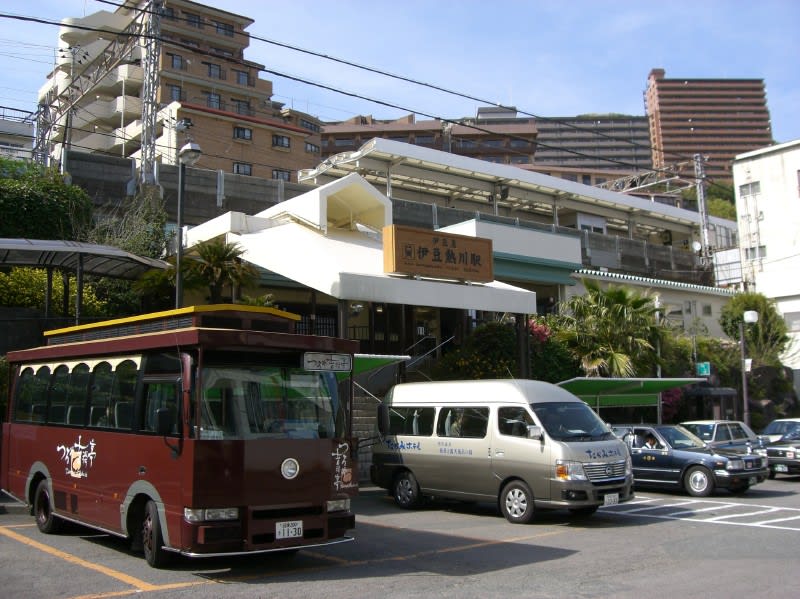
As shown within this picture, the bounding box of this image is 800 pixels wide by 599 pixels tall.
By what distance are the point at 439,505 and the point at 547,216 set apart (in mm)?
31879

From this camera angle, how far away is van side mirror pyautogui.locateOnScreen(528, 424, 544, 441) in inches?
516

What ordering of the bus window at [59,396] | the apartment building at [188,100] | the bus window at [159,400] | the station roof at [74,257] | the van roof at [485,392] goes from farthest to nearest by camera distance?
the apartment building at [188,100], the station roof at [74,257], the van roof at [485,392], the bus window at [59,396], the bus window at [159,400]

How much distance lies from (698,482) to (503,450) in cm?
568

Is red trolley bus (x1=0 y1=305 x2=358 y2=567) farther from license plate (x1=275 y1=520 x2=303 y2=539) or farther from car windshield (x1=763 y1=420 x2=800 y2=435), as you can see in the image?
car windshield (x1=763 y1=420 x2=800 y2=435)

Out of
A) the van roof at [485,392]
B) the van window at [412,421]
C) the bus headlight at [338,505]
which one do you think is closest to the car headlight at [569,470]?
the van roof at [485,392]

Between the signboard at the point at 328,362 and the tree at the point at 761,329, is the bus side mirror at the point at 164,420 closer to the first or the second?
the signboard at the point at 328,362

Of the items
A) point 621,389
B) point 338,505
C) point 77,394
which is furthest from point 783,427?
point 77,394

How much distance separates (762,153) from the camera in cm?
4997

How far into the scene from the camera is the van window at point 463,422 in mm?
14133

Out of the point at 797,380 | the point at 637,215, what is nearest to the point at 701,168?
the point at 637,215

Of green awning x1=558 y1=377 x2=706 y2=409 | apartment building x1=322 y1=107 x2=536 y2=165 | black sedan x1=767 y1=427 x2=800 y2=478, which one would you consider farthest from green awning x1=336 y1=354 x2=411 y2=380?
apartment building x1=322 y1=107 x2=536 y2=165

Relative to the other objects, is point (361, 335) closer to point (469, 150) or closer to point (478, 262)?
point (478, 262)

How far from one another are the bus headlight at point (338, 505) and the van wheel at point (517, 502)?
15.6 ft

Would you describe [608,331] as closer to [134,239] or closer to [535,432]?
[535,432]
